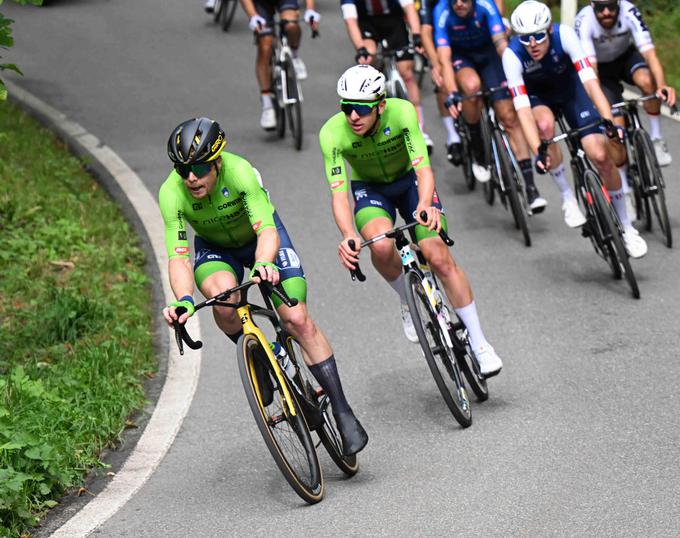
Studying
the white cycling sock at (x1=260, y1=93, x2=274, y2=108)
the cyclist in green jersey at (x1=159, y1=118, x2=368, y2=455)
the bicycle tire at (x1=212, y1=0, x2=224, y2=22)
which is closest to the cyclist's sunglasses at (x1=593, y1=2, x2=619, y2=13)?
the cyclist in green jersey at (x1=159, y1=118, x2=368, y2=455)

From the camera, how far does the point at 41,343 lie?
9.94 meters

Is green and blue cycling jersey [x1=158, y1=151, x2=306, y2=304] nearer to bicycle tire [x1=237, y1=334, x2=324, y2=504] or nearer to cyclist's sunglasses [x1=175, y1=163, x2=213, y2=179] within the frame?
cyclist's sunglasses [x1=175, y1=163, x2=213, y2=179]

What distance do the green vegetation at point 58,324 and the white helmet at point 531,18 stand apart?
372cm

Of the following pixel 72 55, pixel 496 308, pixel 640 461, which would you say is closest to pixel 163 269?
pixel 496 308

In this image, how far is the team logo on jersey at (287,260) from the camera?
7328mm

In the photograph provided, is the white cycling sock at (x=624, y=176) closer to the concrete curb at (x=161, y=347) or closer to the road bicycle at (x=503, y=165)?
the road bicycle at (x=503, y=165)

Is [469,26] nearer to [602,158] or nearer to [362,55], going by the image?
[362,55]

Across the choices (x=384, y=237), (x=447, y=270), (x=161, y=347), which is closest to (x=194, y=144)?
(x=384, y=237)

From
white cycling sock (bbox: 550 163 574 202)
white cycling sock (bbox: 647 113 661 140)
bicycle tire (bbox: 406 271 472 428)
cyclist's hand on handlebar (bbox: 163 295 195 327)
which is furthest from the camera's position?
white cycling sock (bbox: 647 113 661 140)

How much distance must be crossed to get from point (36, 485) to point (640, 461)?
3.30 m

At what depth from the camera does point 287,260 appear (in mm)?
7363

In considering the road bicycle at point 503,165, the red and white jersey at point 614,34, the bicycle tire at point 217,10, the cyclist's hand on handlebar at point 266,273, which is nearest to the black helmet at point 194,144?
the cyclist's hand on handlebar at point 266,273

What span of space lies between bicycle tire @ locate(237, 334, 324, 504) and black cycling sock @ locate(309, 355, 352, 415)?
0.33 meters

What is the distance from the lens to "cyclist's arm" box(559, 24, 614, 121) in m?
9.70
